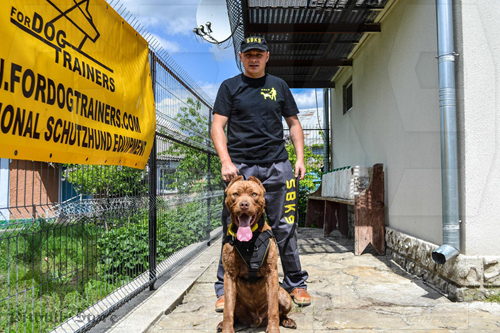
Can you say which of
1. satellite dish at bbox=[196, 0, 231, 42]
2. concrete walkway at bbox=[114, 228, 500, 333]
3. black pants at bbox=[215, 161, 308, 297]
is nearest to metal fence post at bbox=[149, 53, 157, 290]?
concrete walkway at bbox=[114, 228, 500, 333]

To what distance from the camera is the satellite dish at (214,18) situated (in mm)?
4634

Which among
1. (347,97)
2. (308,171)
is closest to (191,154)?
(347,97)

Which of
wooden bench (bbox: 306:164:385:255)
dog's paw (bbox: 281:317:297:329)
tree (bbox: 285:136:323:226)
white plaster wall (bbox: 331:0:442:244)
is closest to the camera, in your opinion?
dog's paw (bbox: 281:317:297:329)

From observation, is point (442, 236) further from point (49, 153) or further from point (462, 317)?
point (49, 153)

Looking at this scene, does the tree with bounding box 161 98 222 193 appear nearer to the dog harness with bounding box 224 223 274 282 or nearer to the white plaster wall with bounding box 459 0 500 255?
the dog harness with bounding box 224 223 274 282

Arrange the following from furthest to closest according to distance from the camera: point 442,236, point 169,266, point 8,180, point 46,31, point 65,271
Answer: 1. point 169,266
2. point 442,236
3. point 65,271
4. point 46,31
5. point 8,180

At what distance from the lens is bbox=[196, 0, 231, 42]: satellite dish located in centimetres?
463

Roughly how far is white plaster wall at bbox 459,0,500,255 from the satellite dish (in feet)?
9.07

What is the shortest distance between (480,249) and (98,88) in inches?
119

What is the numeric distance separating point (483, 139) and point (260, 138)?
1751mm

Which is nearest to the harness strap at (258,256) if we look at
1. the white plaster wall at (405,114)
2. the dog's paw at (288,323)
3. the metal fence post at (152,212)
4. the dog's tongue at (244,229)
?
the dog's tongue at (244,229)

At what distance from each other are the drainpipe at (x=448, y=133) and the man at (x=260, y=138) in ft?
3.85

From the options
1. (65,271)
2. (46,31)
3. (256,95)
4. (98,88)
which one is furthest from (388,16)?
(65,271)

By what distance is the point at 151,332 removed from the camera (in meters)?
2.49
